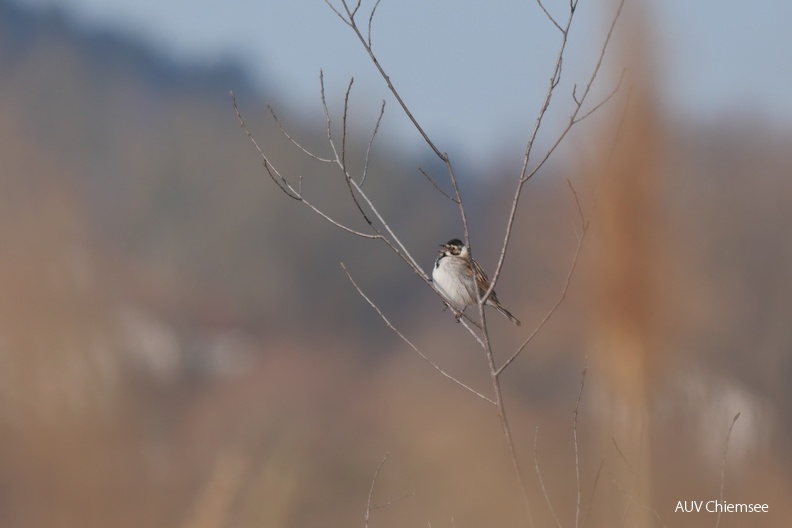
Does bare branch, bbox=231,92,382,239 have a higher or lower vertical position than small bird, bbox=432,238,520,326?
lower

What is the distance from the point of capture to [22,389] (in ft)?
13.4

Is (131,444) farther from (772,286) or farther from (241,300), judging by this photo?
(772,286)

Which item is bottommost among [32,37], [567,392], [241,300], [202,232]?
[567,392]

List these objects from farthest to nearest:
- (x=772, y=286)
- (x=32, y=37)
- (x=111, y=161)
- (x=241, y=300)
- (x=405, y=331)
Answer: (x=32, y=37) → (x=111, y=161) → (x=241, y=300) → (x=405, y=331) → (x=772, y=286)

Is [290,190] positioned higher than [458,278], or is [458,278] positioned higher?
[458,278]

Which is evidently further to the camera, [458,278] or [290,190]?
[458,278]

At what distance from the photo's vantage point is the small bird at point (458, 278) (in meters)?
3.04

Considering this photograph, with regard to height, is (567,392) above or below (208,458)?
above

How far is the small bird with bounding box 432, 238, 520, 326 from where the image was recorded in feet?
9.98

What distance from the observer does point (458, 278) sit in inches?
121

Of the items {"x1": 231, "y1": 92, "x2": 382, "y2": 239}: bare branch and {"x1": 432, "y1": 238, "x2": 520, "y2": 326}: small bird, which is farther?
{"x1": 432, "y1": 238, "x2": 520, "y2": 326}: small bird

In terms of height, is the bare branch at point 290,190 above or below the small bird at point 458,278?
below

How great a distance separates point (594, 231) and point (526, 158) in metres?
0.77

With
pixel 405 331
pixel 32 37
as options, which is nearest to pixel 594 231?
pixel 405 331
